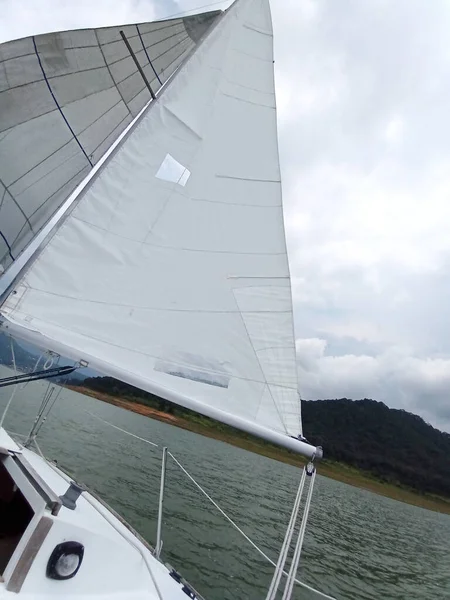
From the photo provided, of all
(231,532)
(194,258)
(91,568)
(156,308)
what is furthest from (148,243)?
(231,532)

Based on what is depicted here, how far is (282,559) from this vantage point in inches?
155

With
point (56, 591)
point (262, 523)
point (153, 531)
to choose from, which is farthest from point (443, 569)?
point (56, 591)

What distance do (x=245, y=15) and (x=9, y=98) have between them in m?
3.84

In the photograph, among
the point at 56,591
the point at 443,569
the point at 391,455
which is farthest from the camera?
the point at 391,455

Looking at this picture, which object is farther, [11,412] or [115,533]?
[11,412]

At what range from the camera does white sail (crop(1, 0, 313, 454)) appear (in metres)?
5.21

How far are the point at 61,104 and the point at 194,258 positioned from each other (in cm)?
350

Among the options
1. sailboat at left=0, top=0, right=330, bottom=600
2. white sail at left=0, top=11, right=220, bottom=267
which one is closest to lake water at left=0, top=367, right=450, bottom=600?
white sail at left=0, top=11, right=220, bottom=267

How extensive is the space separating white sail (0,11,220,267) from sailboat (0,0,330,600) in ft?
0.07

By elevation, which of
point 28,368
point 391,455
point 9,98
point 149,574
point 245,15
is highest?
point 391,455

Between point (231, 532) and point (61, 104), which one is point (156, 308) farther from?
point (231, 532)

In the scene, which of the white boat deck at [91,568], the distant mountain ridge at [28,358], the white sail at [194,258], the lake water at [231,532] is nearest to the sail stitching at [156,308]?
the white sail at [194,258]

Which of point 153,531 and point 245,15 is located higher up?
point 245,15

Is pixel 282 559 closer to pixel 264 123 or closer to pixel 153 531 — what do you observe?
pixel 264 123
